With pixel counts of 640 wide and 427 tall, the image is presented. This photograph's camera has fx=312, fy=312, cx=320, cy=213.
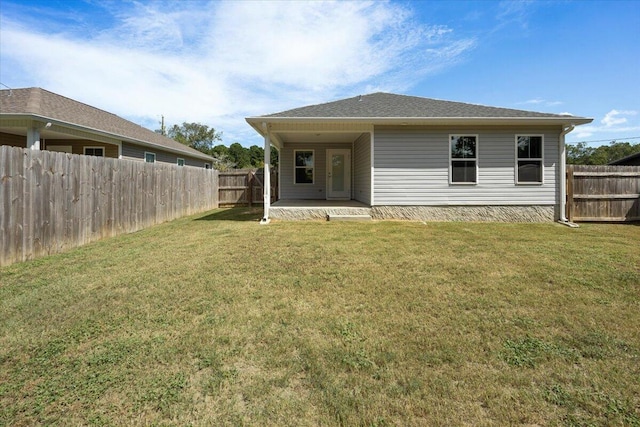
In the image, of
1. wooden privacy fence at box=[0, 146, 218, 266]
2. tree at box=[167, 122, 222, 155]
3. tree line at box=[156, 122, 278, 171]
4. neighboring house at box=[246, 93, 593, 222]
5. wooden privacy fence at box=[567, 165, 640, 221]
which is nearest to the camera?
wooden privacy fence at box=[0, 146, 218, 266]

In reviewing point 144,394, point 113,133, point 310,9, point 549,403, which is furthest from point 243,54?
point 549,403

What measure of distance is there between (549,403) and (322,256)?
12.6ft

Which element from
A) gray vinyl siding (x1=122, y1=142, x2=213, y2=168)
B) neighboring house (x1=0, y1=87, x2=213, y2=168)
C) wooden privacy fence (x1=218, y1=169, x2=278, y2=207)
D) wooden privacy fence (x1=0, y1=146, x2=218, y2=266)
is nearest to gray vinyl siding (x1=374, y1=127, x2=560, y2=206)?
wooden privacy fence (x1=0, y1=146, x2=218, y2=266)

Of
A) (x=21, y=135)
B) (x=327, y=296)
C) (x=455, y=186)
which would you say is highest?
(x=21, y=135)

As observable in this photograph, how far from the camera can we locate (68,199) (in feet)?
21.3

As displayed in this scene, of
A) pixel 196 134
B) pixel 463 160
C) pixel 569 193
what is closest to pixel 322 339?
pixel 463 160

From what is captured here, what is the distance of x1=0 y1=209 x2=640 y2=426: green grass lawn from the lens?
2.15m

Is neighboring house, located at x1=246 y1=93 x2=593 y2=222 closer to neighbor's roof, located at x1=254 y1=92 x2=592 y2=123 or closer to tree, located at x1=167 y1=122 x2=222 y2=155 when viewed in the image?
neighbor's roof, located at x1=254 y1=92 x2=592 y2=123

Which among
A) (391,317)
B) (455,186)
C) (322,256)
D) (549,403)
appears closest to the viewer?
(549,403)

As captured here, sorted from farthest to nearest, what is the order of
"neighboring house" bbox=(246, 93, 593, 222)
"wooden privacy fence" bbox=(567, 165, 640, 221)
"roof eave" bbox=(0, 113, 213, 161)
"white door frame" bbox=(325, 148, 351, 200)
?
"white door frame" bbox=(325, 148, 351, 200) → "wooden privacy fence" bbox=(567, 165, 640, 221) → "neighboring house" bbox=(246, 93, 593, 222) → "roof eave" bbox=(0, 113, 213, 161)

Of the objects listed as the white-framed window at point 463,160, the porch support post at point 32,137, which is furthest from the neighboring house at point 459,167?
the porch support post at point 32,137

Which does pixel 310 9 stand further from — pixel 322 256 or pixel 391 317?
pixel 391 317

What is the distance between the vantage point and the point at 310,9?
8.92m

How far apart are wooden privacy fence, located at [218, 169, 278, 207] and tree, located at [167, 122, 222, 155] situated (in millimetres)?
34410
